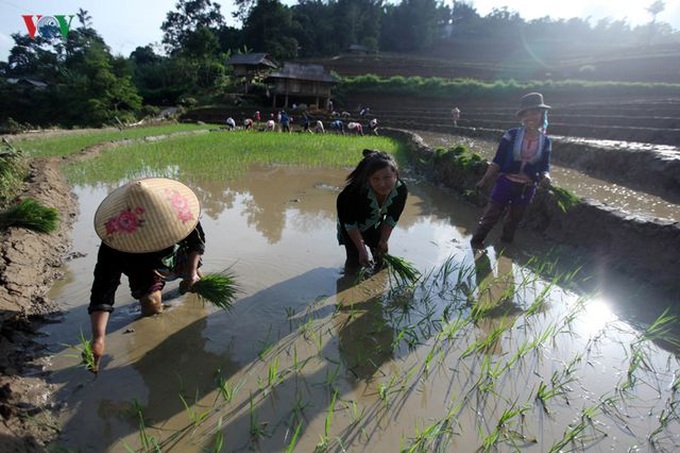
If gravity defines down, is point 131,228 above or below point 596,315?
above

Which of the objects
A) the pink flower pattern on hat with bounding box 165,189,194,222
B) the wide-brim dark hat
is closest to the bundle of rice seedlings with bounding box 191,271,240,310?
the pink flower pattern on hat with bounding box 165,189,194,222

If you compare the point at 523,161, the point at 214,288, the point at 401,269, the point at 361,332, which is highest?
the point at 523,161

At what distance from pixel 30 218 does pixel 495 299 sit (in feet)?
12.9

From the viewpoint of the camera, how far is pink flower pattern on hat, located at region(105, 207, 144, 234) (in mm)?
1951

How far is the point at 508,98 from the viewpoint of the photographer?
21.5 m

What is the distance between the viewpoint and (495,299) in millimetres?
2998

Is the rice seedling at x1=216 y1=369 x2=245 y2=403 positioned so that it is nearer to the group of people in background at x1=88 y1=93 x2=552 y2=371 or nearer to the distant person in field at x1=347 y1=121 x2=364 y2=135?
the group of people in background at x1=88 y1=93 x2=552 y2=371

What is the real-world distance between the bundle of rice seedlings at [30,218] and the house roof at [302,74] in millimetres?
23524

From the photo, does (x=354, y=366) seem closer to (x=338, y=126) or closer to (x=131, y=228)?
(x=131, y=228)

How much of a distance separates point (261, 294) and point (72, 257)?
6.10 feet

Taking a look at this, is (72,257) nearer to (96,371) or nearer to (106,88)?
(96,371)

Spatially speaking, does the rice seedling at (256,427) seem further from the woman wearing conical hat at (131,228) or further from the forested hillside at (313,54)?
the forested hillside at (313,54)

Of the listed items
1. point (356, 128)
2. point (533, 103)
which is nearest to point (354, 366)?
point (533, 103)

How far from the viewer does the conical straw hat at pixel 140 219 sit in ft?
6.40
